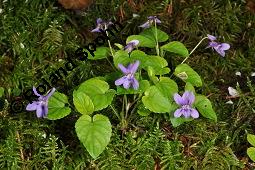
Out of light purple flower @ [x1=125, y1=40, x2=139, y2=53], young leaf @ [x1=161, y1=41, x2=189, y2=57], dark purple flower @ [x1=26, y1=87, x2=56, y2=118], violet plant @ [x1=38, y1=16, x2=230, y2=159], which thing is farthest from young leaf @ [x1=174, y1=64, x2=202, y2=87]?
dark purple flower @ [x1=26, y1=87, x2=56, y2=118]

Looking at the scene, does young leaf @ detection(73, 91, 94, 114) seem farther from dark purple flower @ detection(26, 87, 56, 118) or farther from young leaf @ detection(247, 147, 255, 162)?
young leaf @ detection(247, 147, 255, 162)

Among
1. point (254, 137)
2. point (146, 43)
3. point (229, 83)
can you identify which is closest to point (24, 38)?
point (146, 43)

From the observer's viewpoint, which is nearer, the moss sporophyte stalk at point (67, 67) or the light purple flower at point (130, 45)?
the light purple flower at point (130, 45)

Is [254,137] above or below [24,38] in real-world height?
below

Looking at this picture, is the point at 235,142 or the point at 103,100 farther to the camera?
the point at 235,142

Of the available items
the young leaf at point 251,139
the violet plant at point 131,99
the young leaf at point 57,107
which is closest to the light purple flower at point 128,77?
the violet plant at point 131,99

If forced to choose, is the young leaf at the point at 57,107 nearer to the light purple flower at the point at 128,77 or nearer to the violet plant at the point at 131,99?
the violet plant at the point at 131,99

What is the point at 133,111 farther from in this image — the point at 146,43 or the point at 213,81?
the point at 213,81
